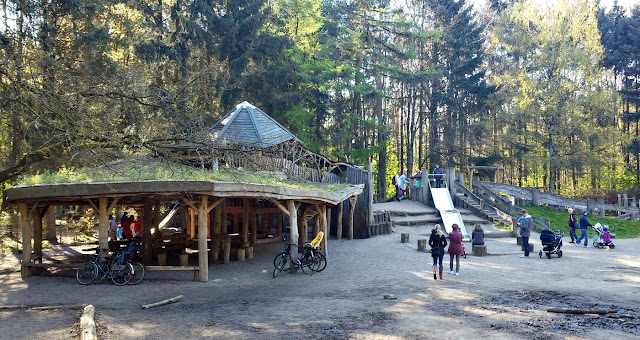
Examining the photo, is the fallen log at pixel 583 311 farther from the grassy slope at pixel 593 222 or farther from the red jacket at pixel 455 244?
the grassy slope at pixel 593 222

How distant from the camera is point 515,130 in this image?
38094 millimetres

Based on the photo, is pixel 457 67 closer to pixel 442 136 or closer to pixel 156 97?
pixel 442 136

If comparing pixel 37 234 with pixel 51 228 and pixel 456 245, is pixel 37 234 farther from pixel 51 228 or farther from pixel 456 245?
pixel 456 245

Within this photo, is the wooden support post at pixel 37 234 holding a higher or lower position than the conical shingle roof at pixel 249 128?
lower

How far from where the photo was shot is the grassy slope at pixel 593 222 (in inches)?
1019

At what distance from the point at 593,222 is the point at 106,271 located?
23.5 m

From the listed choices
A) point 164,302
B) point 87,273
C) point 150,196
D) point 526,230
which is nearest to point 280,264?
point 150,196

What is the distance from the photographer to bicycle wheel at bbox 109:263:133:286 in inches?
532

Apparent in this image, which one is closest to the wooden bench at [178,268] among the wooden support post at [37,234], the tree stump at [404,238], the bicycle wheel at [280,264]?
the bicycle wheel at [280,264]

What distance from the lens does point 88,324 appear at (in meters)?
8.52

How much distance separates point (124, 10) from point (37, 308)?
58.9ft

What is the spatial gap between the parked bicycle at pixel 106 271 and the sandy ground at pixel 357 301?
34 cm

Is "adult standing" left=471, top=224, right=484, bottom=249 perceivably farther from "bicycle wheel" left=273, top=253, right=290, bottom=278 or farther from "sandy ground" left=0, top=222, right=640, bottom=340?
"bicycle wheel" left=273, top=253, right=290, bottom=278

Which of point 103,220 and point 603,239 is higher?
point 103,220
